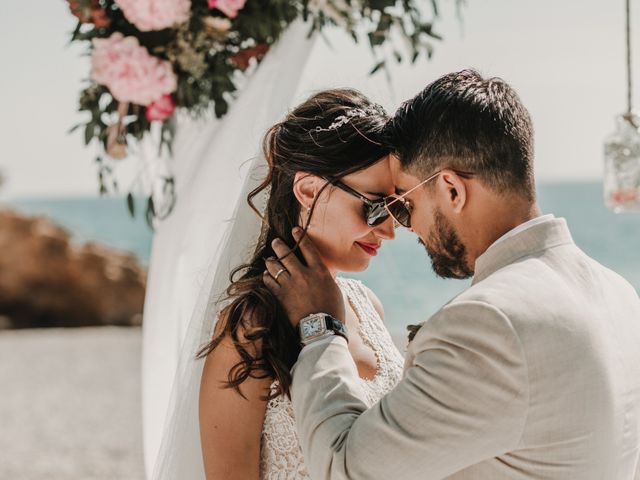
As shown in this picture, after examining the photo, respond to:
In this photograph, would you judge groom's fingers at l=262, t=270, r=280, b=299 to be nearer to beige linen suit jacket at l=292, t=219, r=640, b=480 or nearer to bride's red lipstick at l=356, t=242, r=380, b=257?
bride's red lipstick at l=356, t=242, r=380, b=257

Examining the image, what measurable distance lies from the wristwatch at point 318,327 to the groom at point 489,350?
0.02 metres

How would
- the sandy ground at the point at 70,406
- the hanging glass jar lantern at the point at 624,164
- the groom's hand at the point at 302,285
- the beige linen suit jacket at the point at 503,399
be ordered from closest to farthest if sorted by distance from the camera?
1. the beige linen suit jacket at the point at 503,399
2. the groom's hand at the point at 302,285
3. the hanging glass jar lantern at the point at 624,164
4. the sandy ground at the point at 70,406

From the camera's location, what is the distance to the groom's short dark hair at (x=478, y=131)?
1.90 metres

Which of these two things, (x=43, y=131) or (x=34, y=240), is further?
(x=43, y=131)

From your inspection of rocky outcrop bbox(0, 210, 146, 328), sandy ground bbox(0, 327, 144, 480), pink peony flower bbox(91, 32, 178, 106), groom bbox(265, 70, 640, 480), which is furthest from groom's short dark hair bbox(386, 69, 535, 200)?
rocky outcrop bbox(0, 210, 146, 328)

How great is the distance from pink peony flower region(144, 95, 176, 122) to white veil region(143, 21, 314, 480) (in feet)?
0.47

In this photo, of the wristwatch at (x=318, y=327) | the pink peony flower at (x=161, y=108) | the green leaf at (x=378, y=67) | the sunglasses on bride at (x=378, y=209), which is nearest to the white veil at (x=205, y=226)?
the pink peony flower at (x=161, y=108)

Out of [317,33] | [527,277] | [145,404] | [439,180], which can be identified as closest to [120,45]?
[317,33]

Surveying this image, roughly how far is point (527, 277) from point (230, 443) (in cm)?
95

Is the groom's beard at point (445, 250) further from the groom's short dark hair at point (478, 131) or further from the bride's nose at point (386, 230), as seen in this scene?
the bride's nose at point (386, 230)

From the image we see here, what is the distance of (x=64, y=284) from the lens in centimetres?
1750

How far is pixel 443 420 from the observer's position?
1.73 meters

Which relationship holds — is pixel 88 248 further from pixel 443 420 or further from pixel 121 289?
pixel 443 420

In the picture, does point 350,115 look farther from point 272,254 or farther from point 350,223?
point 272,254
